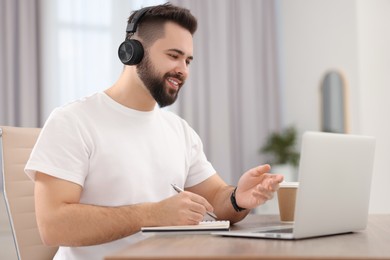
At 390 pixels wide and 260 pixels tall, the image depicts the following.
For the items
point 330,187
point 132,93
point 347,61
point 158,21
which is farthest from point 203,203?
point 347,61

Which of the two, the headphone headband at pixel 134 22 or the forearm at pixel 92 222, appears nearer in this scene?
the forearm at pixel 92 222

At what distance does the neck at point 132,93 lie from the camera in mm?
1907

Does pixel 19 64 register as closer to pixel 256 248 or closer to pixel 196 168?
pixel 196 168

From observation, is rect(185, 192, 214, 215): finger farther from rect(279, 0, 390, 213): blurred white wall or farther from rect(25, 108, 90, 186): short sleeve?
rect(279, 0, 390, 213): blurred white wall

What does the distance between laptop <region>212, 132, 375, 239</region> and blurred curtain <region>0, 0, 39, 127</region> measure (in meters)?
3.01

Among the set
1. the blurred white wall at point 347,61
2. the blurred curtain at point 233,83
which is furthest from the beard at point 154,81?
the blurred white wall at point 347,61

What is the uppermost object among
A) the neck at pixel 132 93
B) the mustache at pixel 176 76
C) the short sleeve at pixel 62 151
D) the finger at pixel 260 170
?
the mustache at pixel 176 76

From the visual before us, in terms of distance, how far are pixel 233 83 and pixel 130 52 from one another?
2855 millimetres

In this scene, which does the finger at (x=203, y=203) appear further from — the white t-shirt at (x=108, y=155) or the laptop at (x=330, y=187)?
the white t-shirt at (x=108, y=155)

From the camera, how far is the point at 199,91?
15.1ft

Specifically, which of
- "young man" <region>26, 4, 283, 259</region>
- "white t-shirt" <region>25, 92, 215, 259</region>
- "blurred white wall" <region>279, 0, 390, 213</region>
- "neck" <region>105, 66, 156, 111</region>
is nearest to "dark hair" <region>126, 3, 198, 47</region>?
"young man" <region>26, 4, 283, 259</region>

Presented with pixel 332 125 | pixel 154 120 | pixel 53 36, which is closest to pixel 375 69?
pixel 332 125

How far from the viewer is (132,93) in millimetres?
1913

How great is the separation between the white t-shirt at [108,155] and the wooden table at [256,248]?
18.5 inches
